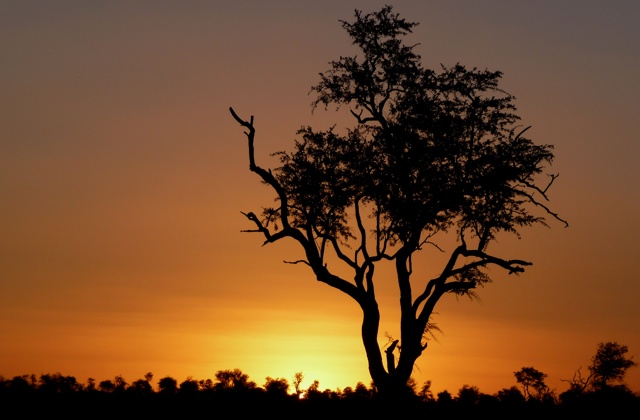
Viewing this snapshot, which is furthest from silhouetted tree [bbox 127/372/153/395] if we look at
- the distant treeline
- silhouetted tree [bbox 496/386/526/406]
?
silhouetted tree [bbox 496/386/526/406]

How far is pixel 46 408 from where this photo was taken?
48.2 m

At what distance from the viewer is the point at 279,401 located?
52812 millimetres

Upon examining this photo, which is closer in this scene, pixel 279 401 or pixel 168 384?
pixel 279 401

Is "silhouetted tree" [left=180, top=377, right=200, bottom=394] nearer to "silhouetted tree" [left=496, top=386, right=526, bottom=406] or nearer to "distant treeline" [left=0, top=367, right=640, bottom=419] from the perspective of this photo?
"distant treeline" [left=0, top=367, right=640, bottom=419]

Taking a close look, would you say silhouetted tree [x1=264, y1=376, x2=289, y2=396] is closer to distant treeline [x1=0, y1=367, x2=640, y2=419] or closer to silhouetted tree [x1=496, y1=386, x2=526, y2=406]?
distant treeline [x1=0, y1=367, x2=640, y2=419]

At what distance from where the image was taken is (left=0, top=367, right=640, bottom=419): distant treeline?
1928 inches

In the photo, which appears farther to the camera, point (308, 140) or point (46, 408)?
point (46, 408)

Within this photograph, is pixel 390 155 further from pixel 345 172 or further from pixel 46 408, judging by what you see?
pixel 46 408

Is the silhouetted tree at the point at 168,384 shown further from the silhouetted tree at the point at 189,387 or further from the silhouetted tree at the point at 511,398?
the silhouetted tree at the point at 511,398

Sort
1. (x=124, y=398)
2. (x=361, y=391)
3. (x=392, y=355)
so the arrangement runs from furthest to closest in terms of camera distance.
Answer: (x=361, y=391), (x=124, y=398), (x=392, y=355)

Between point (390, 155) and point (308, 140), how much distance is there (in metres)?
3.75

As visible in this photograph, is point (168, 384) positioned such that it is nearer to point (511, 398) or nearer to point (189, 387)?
point (189, 387)

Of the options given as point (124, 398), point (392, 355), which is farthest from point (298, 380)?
point (392, 355)

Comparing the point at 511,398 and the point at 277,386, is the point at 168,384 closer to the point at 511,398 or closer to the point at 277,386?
the point at 277,386
